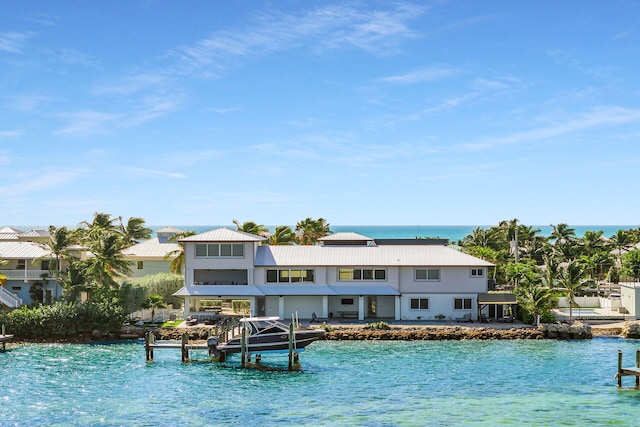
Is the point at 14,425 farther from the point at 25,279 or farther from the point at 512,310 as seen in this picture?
the point at 512,310

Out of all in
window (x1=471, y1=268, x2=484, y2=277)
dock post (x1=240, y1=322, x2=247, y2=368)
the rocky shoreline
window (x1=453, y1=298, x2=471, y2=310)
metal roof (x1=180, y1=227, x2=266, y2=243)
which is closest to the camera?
dock post (x1=240, y1=322, x2=247, y2=368)

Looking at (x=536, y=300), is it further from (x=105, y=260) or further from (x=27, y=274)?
(x=27, y=274)

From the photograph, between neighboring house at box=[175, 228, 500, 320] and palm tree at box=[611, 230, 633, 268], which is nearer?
neighboring house at box=[175, 228, 500, 320]

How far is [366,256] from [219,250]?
42.6ft

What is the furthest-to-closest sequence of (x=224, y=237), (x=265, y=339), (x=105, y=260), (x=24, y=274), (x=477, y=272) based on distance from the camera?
(x=24, y=274), (x=224, y=237), (x=477, y=272), (x=105, y=260), (x=265, y=339)

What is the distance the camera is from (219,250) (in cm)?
6212

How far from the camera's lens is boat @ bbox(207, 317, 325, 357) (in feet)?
155

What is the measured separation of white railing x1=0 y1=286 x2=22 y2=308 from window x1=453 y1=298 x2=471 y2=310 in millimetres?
36877

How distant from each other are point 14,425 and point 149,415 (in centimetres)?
615

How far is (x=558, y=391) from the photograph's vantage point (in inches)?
1558

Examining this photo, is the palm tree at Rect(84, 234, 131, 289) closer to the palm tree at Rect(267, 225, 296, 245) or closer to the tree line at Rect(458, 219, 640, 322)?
the palm tree at Rect(267, 225, 296, 245)

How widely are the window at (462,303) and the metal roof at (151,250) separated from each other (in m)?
29.5

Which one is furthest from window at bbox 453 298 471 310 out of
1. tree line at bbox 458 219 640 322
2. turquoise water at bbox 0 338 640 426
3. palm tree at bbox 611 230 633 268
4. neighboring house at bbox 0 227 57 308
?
palm tree at bbox 611 230 633 268

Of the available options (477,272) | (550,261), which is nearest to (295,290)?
(477,272)
